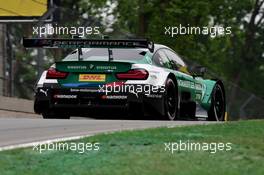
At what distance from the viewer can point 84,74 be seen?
557 inches

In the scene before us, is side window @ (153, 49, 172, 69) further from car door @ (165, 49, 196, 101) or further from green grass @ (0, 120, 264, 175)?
green grass @ (0, 120, 264, 175)

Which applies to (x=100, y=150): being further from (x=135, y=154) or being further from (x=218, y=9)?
(x=218, y=9)

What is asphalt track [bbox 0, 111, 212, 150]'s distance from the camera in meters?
11.2

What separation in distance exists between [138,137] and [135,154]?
152 centimetres

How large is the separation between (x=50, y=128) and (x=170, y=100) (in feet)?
8.29

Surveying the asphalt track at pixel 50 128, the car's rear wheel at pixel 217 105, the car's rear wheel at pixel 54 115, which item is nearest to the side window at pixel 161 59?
the asphalt track at pixel 50 128

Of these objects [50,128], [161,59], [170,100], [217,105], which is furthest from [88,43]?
[217,105]

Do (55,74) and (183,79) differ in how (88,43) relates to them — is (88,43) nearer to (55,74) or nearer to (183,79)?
(55,74)

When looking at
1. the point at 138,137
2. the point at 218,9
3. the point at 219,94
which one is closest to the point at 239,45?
the point at 218,9

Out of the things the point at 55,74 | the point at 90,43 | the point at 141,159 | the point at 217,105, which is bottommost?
the point at 141,159

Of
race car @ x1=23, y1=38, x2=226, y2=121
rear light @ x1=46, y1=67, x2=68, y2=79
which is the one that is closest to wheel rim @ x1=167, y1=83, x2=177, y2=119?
race car @ x1=23, y1=38, x2=226, y2=121

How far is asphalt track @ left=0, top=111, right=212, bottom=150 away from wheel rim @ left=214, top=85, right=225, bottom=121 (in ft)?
8.62

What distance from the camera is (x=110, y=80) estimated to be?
551 inches

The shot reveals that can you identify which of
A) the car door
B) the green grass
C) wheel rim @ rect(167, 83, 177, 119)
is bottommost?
the green grass
